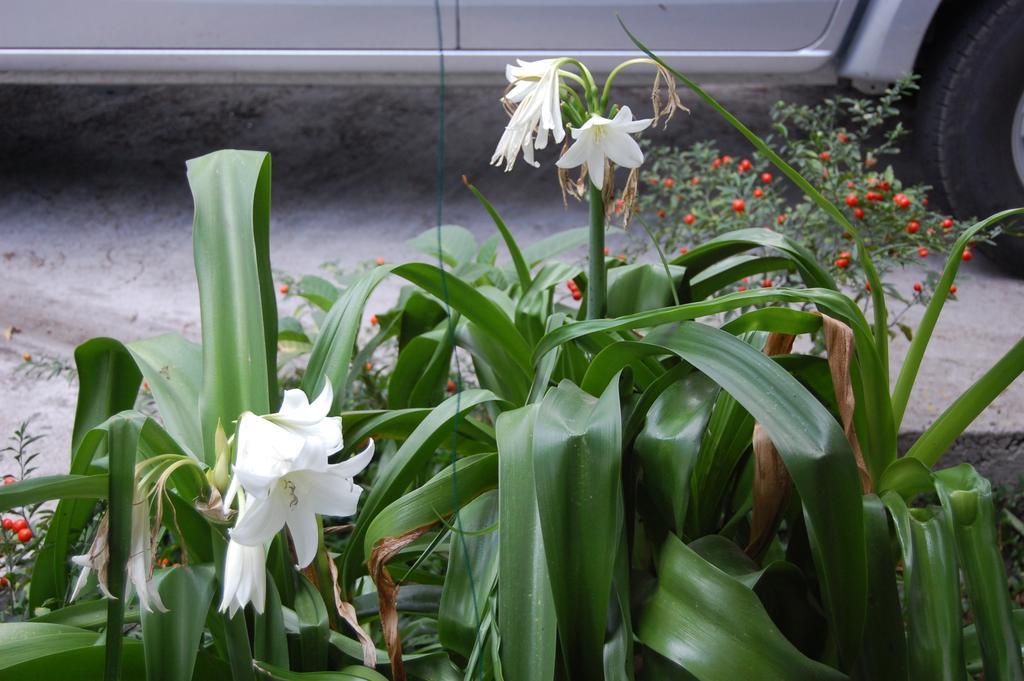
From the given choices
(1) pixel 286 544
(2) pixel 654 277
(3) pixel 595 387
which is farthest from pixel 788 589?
(1) pixel 286 544

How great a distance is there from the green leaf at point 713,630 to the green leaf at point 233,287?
0.53 metres

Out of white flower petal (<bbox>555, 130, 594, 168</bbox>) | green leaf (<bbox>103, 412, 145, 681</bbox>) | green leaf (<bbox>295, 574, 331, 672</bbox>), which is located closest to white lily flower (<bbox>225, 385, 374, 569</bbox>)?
green leaf (<bbox>103, 412, 145, 681</bbox>)

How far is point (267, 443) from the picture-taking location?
2.71 feet

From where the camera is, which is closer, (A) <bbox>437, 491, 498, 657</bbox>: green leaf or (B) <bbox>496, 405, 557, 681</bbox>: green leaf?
(B) <bbox>496, 405, 557, 681</bbox>: green leaf

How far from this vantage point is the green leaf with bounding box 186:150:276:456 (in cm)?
124

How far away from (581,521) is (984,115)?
2.22 meters

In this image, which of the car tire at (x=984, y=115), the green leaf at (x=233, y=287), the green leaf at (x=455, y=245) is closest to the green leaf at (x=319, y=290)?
the green leaf at (x=455, y=245)

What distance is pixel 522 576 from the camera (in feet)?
3.64

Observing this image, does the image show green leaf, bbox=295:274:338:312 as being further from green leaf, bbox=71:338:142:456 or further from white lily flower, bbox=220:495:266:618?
white lily flower, bbox=220:495:266:618

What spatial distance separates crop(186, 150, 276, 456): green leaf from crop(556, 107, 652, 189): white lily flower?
43 cm

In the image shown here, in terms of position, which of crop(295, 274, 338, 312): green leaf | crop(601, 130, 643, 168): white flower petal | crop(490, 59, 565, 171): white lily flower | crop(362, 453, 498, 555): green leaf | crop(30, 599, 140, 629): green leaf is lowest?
crop(30, 599, 140, 629): green leaf

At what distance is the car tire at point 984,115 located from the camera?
2715 millimetres

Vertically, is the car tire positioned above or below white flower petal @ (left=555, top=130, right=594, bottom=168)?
below

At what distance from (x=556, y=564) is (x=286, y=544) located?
39 cm
